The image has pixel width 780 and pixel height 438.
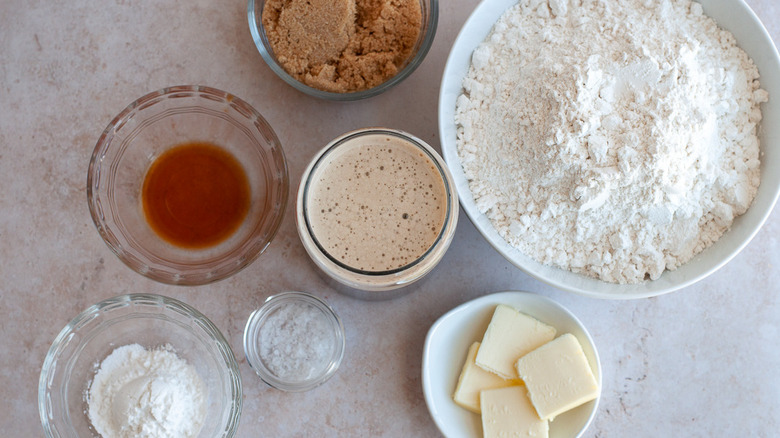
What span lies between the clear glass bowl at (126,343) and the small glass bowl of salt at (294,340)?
8 centimetres

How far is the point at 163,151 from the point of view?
46.4 inches

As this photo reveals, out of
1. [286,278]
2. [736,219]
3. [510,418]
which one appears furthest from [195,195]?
[736,219]

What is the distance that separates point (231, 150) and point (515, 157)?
1.92 feet

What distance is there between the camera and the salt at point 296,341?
1181 mm

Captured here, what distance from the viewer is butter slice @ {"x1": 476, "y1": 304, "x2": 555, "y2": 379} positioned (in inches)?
44.3

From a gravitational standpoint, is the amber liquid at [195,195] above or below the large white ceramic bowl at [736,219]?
below

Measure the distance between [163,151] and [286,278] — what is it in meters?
0.37

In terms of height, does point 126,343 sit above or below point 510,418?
below

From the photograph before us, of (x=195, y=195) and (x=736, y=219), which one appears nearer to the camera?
(x=736, y=219)

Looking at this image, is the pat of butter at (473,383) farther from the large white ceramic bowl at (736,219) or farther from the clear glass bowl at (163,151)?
the clear glass bowl at (163,151)

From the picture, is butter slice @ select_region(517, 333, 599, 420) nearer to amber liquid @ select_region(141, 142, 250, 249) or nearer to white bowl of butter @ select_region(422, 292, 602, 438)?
white bowl of butter @ select_region(422, 292, 602, 438)

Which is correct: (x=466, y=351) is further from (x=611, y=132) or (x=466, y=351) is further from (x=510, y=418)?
(x=611, y=132)

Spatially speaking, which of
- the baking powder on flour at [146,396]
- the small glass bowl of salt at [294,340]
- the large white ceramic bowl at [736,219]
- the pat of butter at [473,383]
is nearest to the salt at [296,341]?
the small glass bowl of salt at [294,340]

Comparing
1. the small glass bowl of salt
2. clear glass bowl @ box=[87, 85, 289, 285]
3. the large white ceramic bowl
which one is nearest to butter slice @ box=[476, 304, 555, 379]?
the large white ceramic bowl
